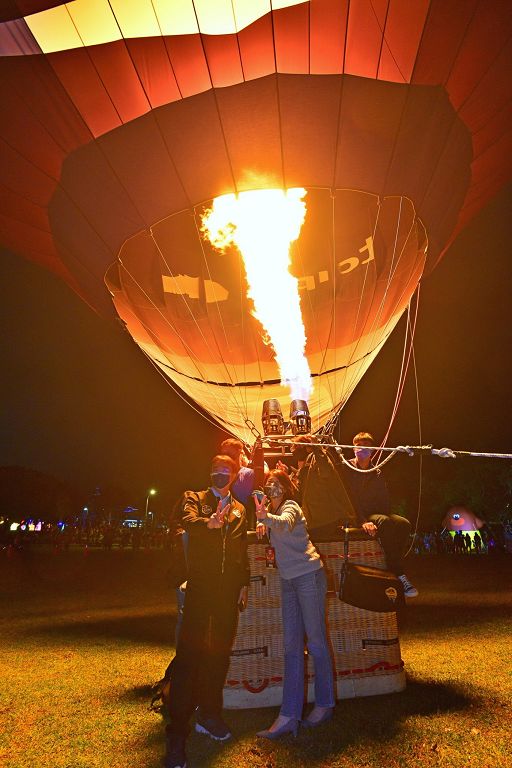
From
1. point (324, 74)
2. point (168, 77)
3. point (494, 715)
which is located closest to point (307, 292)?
point (324, 74)

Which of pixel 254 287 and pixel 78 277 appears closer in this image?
pixel 254 287

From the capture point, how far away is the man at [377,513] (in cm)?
393

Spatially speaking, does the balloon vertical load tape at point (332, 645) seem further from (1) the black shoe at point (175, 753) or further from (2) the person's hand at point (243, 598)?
(1) the black shoe at point (175, 753)

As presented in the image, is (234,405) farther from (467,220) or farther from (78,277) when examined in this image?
(467,220)

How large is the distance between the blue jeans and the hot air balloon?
177 inches

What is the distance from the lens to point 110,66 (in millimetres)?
5215

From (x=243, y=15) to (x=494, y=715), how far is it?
6.42m

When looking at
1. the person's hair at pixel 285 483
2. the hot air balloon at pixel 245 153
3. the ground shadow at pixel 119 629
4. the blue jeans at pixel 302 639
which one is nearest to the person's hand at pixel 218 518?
the person's hair at pixel 285 483

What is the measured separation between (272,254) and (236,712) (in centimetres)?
563

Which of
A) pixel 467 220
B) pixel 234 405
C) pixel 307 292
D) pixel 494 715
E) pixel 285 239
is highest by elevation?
pixel 467 220

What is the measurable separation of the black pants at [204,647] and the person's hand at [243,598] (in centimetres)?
14

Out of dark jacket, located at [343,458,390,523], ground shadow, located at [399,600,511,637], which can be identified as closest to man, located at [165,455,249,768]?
dark jacket, located at [343,458,390,523]

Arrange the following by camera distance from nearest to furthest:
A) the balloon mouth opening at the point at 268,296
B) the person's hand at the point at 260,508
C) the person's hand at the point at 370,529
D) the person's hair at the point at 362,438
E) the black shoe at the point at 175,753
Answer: the black shoe at the point at 175,753 < the person's hand at the point at 260,508 < the person's hand at the point at 370,529 < the person's hair at the point at 362,438 < the balloon mouth opening at the point at 268,296

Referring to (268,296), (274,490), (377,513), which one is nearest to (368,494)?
(377,513)
